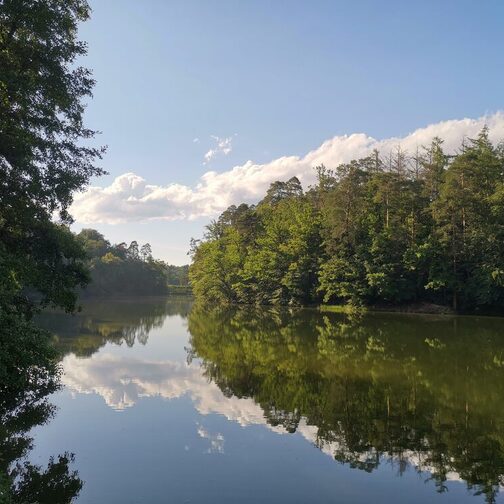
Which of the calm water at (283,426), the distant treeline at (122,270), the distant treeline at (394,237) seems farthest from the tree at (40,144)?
the distant treeline at (122,270)

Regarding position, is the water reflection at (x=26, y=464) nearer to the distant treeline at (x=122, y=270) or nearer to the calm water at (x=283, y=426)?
the calm water at (x=283, y=426)

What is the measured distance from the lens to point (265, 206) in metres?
75.8

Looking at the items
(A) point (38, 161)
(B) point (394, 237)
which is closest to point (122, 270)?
(B) point (394, 237)

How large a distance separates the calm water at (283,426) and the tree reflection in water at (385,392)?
5cm

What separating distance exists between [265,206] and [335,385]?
202 feet

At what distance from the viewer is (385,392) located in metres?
14.4

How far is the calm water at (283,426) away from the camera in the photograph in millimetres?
8047

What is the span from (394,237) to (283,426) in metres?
43.6

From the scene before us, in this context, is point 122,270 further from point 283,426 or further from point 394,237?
point 283,426

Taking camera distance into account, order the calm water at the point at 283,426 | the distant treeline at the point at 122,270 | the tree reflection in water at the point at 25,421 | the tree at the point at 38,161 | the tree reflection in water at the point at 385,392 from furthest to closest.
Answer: the distant treeline at the point at 122,270 → the tree at the point at 38,161 → the tree reflection in water at the point at 385,392 → the calm water at the point at 283,426 → the tree reflection in water at the point at 25,421

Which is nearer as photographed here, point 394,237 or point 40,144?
point 40,144

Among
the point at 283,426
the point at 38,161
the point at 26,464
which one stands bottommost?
the point at 283,426

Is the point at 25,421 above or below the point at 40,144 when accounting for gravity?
below

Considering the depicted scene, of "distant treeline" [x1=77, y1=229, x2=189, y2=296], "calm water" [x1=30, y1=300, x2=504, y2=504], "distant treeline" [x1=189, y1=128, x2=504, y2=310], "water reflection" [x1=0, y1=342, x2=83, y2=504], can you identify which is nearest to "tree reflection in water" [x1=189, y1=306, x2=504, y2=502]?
"calm water" [x1=30, y1=300, x2=504, y2=504]
